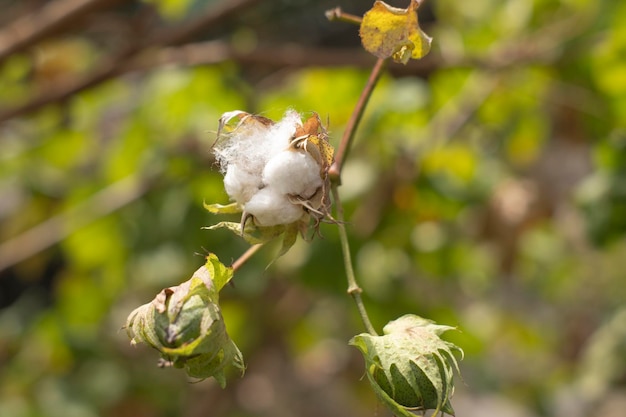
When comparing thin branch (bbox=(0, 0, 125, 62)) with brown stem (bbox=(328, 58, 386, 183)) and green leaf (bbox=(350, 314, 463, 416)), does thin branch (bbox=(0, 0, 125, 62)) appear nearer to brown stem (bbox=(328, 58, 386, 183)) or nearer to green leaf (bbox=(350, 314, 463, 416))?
brown stem (bbox=(328, 58, 386, 183))

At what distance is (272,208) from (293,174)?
0.10 feet

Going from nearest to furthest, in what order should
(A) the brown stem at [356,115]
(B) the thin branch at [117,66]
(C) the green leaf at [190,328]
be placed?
1. (C) the green leaf at [190,328]
2. (A) the brown stem at [356,115]
3. (B) the thin branch at [117,66]

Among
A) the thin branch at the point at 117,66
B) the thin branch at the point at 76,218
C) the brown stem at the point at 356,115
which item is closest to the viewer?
the brown stem at the point at 356,115

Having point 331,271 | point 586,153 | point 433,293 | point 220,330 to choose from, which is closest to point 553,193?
point 586,153

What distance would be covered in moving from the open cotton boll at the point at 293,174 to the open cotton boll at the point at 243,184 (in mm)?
18

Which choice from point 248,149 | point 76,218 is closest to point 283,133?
point 248,149

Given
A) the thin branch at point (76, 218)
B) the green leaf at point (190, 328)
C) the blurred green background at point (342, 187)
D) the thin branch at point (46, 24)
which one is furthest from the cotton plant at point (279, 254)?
the thin branch at point (76, 218)

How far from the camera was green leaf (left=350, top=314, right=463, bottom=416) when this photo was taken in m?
0.61

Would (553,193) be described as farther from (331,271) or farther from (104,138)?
(104,138)

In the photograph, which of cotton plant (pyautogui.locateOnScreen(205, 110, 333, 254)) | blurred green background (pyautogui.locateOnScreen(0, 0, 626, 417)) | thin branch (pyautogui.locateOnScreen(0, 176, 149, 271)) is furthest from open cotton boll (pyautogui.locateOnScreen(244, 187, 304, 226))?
thin branch (pyautogui.locateOnScreen(0, 176, 149, 271))

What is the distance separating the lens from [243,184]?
645 millimetres

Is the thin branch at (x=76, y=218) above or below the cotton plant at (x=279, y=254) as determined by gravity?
below

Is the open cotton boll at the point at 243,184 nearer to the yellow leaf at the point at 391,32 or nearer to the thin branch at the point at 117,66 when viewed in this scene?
the yellow leaf at the point at 391,32

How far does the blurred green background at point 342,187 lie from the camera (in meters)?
1.68
